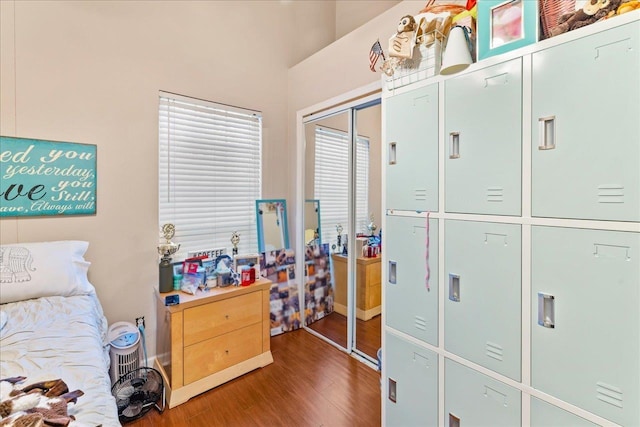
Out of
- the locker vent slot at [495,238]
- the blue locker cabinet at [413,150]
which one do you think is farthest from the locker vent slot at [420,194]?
the locker vent slot at [495,238]

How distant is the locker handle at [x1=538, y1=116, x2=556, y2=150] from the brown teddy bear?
0.31m

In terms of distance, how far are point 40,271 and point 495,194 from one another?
7.82 ft

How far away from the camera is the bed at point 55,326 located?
103 cm

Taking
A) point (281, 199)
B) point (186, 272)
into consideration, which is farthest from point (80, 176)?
point (281, 199)

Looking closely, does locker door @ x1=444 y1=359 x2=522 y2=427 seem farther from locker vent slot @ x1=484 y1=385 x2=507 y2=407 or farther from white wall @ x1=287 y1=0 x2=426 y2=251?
white wall @ x1=287 y1=0 x2=426 y2=251

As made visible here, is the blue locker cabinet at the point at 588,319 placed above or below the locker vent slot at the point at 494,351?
above

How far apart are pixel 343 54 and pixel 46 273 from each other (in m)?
2.64

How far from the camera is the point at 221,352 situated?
7.02ft

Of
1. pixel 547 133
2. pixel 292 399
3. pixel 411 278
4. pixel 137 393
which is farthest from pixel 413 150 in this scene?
pixel 137 393

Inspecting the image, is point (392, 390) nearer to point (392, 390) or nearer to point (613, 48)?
point (392, 390)

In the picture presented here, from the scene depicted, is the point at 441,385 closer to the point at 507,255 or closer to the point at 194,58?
the point at 507,255

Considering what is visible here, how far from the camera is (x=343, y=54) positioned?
254 cm

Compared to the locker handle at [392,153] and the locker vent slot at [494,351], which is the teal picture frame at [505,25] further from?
the locker vent slot at [494,351]

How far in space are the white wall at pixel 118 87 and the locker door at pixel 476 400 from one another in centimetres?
221
